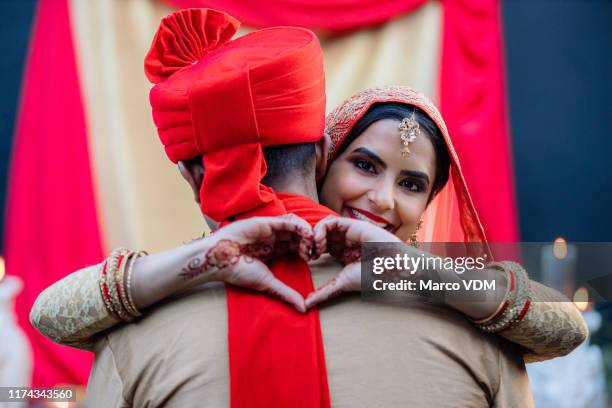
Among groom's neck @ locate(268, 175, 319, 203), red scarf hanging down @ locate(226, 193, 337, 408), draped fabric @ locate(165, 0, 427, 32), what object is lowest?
red scarf hanging down @ locate(226, 193, 337, 408)

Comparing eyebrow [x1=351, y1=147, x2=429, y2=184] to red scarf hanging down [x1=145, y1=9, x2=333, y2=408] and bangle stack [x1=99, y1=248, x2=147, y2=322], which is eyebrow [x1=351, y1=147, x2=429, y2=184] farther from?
bangle stack [x1=99, y1=248, x2=147, y2=322]

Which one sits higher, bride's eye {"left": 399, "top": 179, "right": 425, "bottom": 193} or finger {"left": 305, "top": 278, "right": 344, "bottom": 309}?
bride's eye {"left": 399, "top": 179, "right": 425, "bottom": 193}

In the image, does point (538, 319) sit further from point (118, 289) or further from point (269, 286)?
point (118, 289)

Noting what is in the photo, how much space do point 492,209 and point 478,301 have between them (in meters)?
2.62

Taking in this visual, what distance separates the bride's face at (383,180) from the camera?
5.66ft

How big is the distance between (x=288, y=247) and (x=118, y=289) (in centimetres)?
26

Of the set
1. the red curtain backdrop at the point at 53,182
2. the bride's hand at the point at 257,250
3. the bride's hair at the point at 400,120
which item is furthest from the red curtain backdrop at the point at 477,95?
the bride's hand at the point at 257,250

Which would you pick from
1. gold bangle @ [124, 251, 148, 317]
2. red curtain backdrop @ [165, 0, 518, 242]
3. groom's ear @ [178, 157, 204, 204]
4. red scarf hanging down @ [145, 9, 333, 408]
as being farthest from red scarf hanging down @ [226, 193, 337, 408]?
red curtain backdrop @ [165, 0, 518, 242]

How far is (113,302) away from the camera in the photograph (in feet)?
4.15

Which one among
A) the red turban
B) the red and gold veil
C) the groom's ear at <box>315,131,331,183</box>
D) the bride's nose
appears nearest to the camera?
the red turban

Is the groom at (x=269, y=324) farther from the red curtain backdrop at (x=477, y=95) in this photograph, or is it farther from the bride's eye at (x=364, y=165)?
the red curtain backdrop at (x=477, y=95)

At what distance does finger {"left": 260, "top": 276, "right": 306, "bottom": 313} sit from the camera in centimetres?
125

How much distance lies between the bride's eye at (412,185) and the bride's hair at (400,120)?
7 centimetres

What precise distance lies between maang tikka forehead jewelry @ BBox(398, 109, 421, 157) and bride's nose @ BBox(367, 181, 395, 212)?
0.07 m
